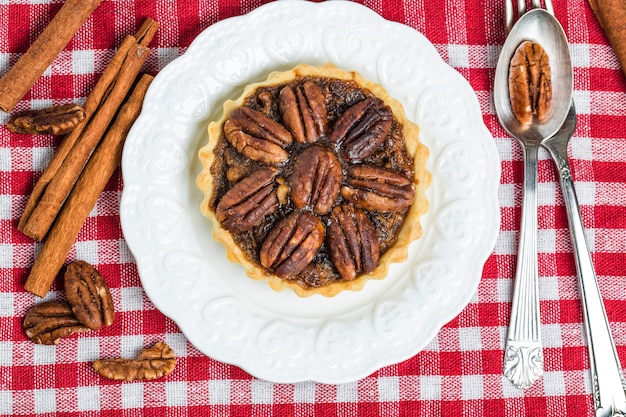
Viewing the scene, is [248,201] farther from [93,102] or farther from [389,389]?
[389,389]

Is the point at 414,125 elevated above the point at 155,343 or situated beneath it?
elevated above

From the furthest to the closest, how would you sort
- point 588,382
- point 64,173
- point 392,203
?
point 588,382 → point 64,173 → point 392,203

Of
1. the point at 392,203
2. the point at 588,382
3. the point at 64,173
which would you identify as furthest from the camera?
the point at 588,382

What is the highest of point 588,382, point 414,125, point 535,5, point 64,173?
point 535,5

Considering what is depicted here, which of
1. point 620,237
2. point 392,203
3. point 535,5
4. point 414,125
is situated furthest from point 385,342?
point 535,5

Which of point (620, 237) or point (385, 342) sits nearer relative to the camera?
point (385, 342)

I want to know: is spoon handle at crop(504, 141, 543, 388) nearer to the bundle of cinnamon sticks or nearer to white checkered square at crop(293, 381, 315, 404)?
white checkered square at crop(293, 381, 315, 404)

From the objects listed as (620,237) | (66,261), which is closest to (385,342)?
(620,237)

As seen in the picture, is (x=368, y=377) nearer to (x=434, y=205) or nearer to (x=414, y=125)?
(x=434, y=205)
